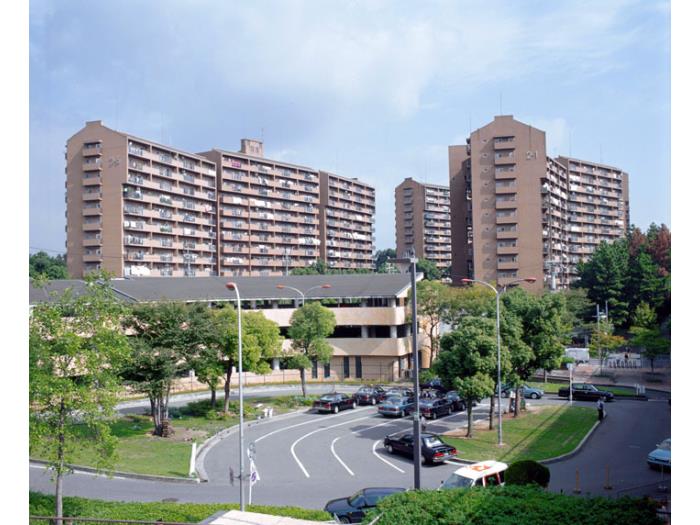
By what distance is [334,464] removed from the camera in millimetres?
22938

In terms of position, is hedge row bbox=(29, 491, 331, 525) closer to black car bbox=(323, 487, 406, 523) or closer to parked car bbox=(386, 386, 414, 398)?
black car bbox=(323, 487, 406, 523)

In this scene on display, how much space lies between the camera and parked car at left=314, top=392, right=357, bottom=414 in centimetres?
3375

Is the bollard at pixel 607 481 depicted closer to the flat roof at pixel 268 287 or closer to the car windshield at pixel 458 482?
the car windshield at pixel 458 482

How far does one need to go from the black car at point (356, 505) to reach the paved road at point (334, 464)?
1.81 m

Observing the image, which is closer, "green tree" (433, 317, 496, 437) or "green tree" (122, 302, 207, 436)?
"green tree" (433, 317, 496, 437)

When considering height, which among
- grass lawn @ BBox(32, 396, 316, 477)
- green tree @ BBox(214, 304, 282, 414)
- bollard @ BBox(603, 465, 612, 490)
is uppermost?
green tree @ BBox(214, 304, 282, 414)

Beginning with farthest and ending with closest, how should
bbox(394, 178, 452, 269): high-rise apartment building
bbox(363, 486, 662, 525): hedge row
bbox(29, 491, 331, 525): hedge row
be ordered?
bbox(394, 178, 452, 269): high-rise apartment building, bbox(29, 491, 331, 525): hedge row, bbox(363, 486, 662, 525): hedge row

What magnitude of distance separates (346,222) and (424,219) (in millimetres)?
20946

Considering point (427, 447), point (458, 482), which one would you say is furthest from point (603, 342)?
point (458, 482)

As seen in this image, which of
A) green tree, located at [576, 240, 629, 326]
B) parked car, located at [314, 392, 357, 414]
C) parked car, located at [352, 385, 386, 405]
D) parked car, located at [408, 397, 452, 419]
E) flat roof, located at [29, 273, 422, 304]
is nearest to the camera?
parked car, located at [408, 397, 452, 419]

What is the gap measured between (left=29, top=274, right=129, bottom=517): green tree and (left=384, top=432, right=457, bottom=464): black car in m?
11.5

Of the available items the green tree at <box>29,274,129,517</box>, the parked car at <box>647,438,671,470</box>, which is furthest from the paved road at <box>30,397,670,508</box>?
the green tree at <box>29,274,129,517</box>

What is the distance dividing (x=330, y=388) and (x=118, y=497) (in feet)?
81.7
